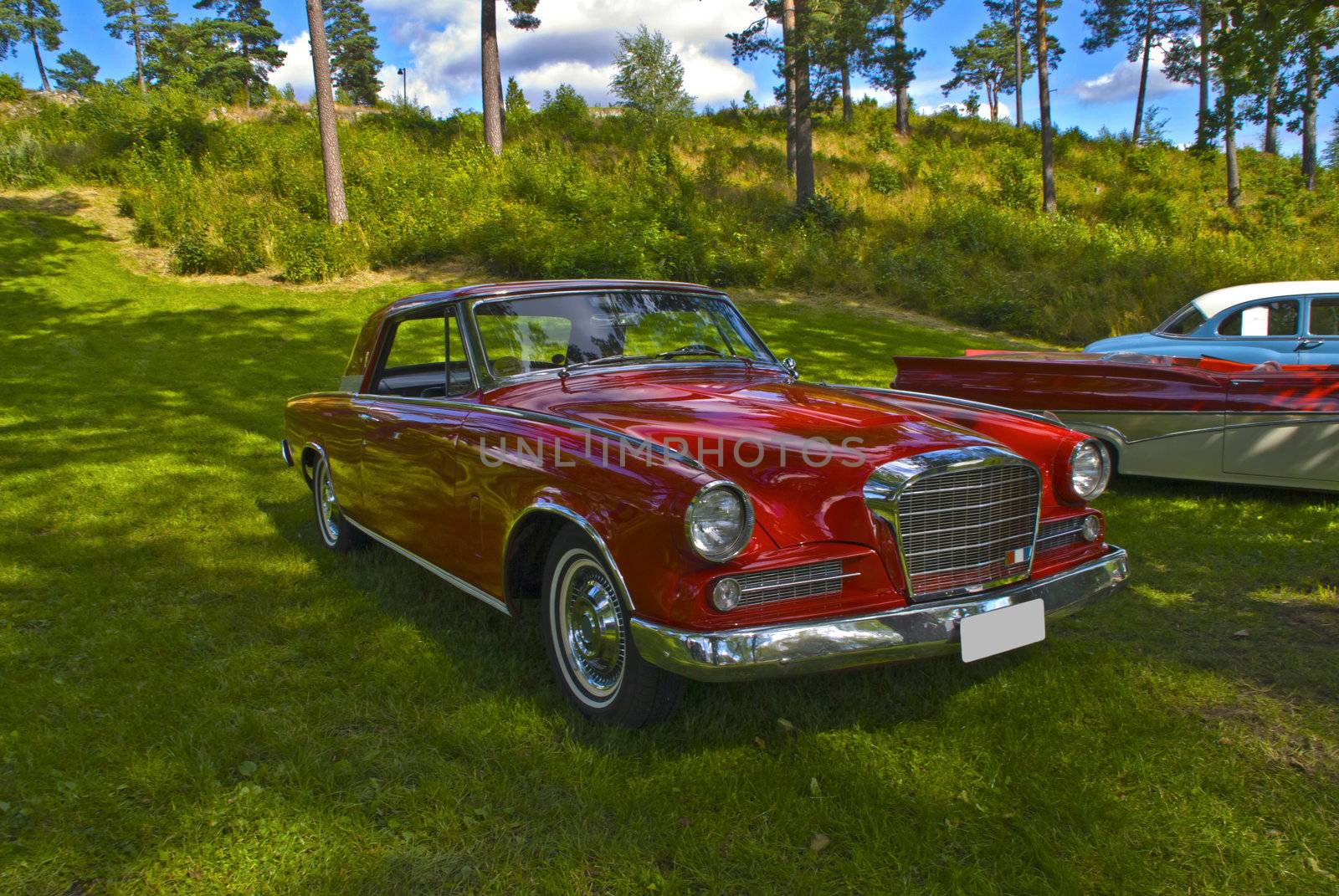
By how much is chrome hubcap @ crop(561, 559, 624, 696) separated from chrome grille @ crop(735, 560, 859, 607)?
49 centimetres

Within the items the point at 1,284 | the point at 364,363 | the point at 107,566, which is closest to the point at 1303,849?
the point at 364,363

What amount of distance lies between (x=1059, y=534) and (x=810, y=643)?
142 cm

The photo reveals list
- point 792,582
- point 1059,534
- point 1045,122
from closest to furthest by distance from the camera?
point 792,582 → point 1059,534 → point 1045,122

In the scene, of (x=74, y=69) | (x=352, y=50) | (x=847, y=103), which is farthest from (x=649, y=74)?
(x=74, y=69)

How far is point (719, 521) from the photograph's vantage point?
2.71 meters

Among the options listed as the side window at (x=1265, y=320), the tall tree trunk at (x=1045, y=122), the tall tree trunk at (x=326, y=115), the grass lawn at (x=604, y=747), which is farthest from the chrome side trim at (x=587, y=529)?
the tall tree trunk at (x=1045, y=122)

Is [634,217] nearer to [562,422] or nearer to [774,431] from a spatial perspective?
[562,422]

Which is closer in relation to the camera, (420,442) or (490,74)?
(420,442)

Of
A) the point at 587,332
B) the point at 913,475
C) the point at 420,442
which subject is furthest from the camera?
the point at 587,332

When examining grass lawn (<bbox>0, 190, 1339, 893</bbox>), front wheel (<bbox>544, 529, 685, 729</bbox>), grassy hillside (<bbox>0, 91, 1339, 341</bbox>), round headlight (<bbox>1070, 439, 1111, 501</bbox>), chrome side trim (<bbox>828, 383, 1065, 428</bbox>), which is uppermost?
grassy hillside (<bbox>0, 91, 1339, 341</bbox>)

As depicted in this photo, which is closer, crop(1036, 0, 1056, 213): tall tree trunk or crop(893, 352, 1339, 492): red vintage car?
crop(893, 352, 1339, 492): red vintage car

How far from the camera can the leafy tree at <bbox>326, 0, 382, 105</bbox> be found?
196 ft

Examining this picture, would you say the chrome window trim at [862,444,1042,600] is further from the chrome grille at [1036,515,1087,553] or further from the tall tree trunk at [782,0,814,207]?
the tall tree trunk at [782,0,814,207]

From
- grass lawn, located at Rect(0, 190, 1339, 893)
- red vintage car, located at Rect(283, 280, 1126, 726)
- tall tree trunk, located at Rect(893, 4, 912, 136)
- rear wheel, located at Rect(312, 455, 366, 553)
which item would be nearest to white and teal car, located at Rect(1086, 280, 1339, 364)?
grass lawn, located at Rect(0, 190, 1339, 893)
